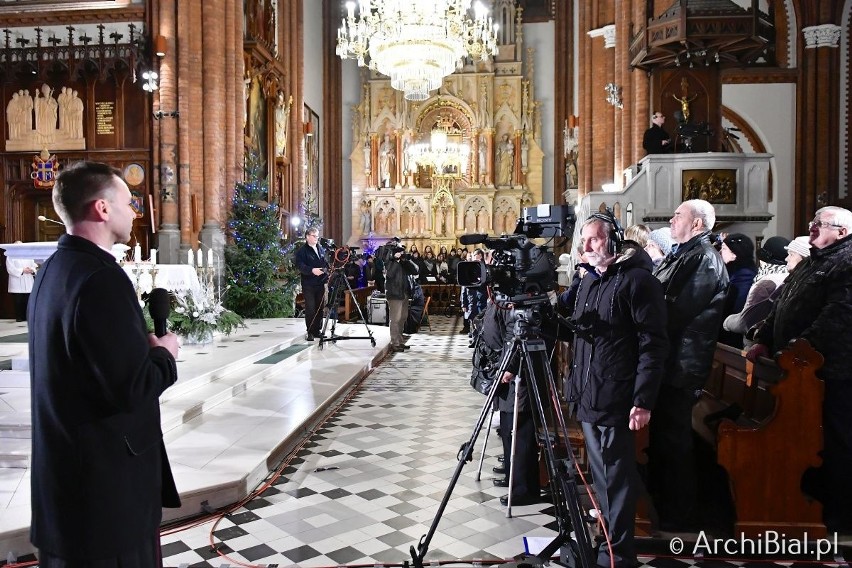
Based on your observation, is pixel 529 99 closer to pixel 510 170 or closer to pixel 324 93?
pixel 510 170

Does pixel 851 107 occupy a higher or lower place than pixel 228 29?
lower

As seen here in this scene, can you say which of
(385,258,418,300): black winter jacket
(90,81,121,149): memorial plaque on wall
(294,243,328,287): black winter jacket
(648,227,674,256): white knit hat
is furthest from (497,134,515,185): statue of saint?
(648,227,674,256): white knit hat

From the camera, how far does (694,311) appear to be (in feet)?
11.5

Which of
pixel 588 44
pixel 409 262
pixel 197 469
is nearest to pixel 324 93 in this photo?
pixel 588 44

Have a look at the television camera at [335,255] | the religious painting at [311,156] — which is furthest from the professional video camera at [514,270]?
the religious painting at [311,156]

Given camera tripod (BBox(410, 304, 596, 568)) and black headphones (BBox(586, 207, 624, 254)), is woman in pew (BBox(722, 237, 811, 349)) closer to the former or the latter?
black headphones (BBox(586, 207, 624, 254))

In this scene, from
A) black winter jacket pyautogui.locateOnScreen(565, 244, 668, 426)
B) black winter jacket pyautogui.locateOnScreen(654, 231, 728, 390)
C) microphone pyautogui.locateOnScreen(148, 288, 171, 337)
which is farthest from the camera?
black winter jacket pyautogui.locateOnScreen(654, 231, 728, 390)

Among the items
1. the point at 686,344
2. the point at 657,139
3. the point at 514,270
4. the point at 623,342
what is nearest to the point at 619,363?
the point at 623,342

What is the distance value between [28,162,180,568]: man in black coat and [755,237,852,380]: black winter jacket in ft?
11.0

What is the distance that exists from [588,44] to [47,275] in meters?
18.4

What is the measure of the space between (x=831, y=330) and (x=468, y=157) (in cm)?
2132

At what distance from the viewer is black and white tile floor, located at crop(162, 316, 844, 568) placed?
3557mm

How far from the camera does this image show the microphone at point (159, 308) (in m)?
2.01

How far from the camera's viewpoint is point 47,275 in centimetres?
195
